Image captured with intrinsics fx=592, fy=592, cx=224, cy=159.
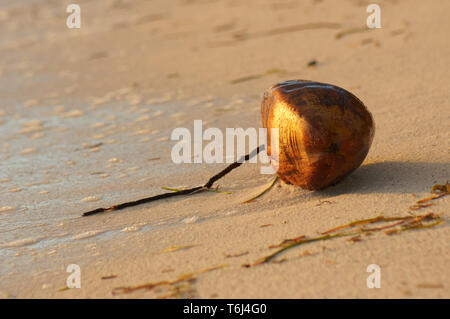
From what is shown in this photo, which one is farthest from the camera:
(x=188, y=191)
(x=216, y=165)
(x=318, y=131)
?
(x=216, y=165)

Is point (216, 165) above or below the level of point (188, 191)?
above

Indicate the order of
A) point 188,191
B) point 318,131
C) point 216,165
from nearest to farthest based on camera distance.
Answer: point 318,131 < point 188,191 < point 216,165

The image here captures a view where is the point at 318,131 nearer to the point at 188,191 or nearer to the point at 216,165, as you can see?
the point at 188,191

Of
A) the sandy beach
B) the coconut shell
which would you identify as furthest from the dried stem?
the coconut shell

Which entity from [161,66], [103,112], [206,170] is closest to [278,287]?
[206,170]

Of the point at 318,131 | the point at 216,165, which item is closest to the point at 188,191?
the point at 216,165
